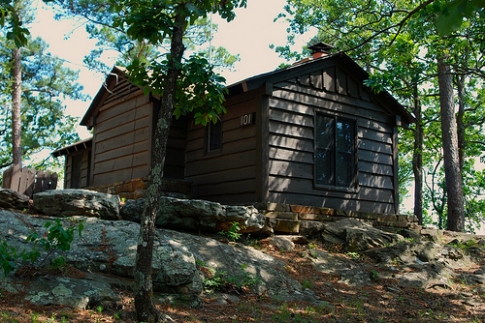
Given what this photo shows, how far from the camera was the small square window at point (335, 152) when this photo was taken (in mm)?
12227

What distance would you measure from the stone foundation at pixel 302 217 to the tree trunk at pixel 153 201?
16.2 ft

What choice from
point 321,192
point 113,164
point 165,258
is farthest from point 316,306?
point 113,164

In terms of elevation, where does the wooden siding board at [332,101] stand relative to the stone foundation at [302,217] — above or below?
above

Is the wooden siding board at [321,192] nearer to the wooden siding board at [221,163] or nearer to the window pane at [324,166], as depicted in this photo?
the window pane at [324,166]

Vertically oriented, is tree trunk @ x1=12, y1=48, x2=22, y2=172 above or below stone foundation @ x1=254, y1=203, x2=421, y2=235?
above

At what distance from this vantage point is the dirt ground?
18.0 ft

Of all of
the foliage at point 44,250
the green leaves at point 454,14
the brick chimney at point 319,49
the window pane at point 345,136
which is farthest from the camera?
the brick chimney at point 319,49

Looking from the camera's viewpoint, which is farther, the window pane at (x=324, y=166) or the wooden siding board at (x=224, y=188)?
the window pane at (x=324, y=166)

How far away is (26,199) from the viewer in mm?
9062

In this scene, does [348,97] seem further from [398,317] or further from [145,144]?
[398,317]

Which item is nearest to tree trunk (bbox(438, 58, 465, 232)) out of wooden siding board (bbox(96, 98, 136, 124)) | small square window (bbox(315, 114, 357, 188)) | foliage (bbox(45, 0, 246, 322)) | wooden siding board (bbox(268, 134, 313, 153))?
small square window (bbox(315, 114, 357, 188))

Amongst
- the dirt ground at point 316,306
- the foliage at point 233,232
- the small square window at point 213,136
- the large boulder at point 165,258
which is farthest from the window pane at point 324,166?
the large boulder at point 165,258

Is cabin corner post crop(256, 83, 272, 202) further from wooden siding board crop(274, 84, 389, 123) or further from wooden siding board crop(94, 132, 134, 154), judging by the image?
wooden siding board crop(94, 132, 134, 154)

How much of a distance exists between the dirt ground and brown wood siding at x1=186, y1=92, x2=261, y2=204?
6.17 ft
